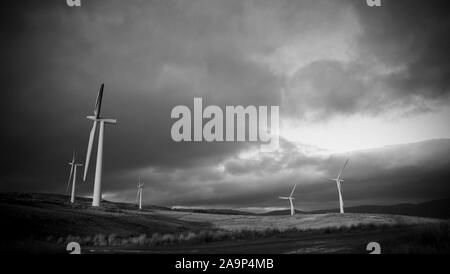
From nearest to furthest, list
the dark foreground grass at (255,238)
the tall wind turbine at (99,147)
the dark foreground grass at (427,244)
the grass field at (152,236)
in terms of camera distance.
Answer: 1. the dark foreground grass at (427,244)
2. the dark foreground grass at (255,238)
3. the grass field at (152,236)
4. the tall wind turbine at (99,147)

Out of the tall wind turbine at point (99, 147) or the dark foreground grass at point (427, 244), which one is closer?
the dark foreground grass at point (427, 244)

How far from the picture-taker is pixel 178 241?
3553cm

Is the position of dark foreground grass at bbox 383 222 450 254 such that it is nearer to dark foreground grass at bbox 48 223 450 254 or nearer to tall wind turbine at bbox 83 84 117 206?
dark foreground grass at bbox 48 223 450 254

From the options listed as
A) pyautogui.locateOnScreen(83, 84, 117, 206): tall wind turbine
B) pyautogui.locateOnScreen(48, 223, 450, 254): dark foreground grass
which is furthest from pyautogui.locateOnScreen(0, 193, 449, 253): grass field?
pyautogui.locateOnScreen(83, 84, 117, 206): tall wind turbine

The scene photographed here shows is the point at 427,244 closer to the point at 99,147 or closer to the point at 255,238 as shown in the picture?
the point at 255,238

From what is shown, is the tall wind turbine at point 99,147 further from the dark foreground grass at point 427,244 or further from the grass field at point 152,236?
the dark foreground grass at point 427,244

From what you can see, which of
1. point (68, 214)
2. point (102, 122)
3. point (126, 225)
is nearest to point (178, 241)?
point (126, 225)

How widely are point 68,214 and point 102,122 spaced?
21188 mm

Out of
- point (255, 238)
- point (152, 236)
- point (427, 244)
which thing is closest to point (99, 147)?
point (152, 236)

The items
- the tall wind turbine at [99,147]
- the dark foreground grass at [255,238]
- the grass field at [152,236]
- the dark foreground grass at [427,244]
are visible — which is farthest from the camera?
the tall wind turbine at [99,147]

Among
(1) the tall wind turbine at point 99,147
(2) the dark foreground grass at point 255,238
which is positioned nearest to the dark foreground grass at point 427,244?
(2) the dark foreground grass at point 255,238

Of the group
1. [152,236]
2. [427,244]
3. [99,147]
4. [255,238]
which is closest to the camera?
[427,244]
